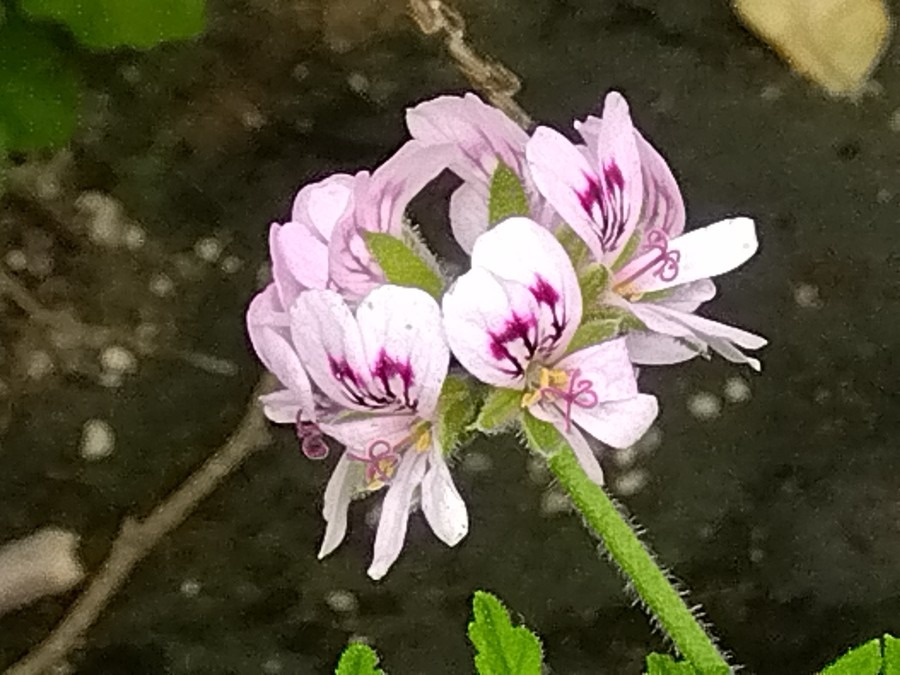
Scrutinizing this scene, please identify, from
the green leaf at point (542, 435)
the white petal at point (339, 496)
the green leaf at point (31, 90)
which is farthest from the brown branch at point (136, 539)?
the green leaf at point (542, 435)

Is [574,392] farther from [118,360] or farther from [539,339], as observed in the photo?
[118,360]

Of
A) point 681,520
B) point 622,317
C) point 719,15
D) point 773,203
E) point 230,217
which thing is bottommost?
point 681,520

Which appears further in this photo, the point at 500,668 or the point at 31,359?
the point at 31,359

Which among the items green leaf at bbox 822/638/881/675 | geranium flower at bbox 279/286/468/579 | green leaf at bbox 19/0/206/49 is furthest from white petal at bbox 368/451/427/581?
green leaf at bbox 19/0/206/49

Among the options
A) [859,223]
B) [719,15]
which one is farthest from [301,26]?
[859,223]

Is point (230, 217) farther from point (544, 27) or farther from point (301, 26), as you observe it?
point (544, 27)

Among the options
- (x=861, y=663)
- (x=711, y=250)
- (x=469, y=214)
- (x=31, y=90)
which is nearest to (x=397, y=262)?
(x=469, y=214)

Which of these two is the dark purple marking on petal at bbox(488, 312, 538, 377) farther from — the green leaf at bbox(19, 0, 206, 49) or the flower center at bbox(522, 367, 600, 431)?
the green leaf at bbox(19, 0, 206, 49)

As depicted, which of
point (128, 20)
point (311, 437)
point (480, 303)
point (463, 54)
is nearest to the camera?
point (480, 303)
